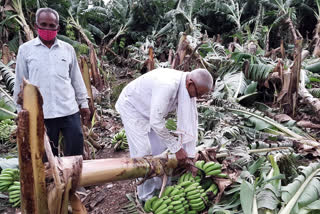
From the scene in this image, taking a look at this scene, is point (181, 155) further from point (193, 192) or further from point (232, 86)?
point (232, 86)

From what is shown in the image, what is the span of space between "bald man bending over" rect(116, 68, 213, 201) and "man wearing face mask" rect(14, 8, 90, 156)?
1.71ft

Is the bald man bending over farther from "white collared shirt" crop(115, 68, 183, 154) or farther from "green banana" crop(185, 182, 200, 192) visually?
"green banana" crop(185, 182, 200, 192)

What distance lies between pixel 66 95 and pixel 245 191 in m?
1.82

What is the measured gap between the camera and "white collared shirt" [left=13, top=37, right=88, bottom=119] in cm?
251

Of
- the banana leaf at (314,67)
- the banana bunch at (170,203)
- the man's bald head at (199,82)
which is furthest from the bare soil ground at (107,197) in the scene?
the banana leaf at (314,67)

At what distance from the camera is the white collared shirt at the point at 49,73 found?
8.23 feet

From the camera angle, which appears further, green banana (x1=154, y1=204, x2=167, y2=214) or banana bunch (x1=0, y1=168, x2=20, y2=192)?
banana bunch (x1=0, y1=168, x2=20, y2=192)

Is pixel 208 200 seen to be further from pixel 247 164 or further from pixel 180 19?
pixel 180 19

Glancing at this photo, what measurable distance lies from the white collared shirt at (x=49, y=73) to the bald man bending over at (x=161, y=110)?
0.54 meters

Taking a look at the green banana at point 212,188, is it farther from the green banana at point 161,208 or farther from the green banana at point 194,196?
the green banana at point 161,208

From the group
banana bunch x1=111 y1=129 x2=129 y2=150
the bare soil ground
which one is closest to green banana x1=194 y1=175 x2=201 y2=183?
the bare soil ground

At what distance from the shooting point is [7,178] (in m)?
2.70

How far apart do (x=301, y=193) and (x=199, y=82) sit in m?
1.15

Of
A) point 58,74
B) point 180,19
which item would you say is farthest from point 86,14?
point 58,74
